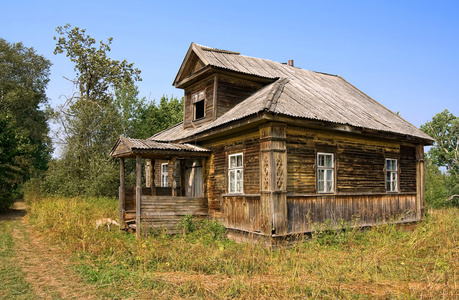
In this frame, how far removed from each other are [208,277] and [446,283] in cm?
386

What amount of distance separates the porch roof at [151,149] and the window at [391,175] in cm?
662

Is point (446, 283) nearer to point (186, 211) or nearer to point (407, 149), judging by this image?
point (186, 211)

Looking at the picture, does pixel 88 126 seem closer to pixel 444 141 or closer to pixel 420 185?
pixel 420 185

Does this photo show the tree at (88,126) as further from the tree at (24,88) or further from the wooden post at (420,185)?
the wooden post at (420,185)

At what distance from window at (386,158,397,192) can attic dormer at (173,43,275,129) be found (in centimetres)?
539

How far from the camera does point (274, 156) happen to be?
369 inches

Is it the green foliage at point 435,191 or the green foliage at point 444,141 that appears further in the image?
the green foliage at point 444,141

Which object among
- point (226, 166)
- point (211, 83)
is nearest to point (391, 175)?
point (226, 166)

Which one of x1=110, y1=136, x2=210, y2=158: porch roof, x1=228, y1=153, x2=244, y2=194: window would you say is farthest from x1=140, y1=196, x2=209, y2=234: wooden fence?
x1=228, y1=153, x2=244, y2=194: window

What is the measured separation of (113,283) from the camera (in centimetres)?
643

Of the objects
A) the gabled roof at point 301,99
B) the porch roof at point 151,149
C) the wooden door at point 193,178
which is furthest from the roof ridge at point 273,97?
the wooden door at point 193,178

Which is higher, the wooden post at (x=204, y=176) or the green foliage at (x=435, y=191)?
the wooden post at (x=204, y=176)

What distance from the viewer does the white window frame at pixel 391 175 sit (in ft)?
42.4

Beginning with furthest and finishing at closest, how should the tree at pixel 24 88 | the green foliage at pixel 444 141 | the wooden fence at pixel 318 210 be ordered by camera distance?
the green foliage at pixel 444 141
the tree at pixel 24 88
the wooden fence at pixel 318 210
